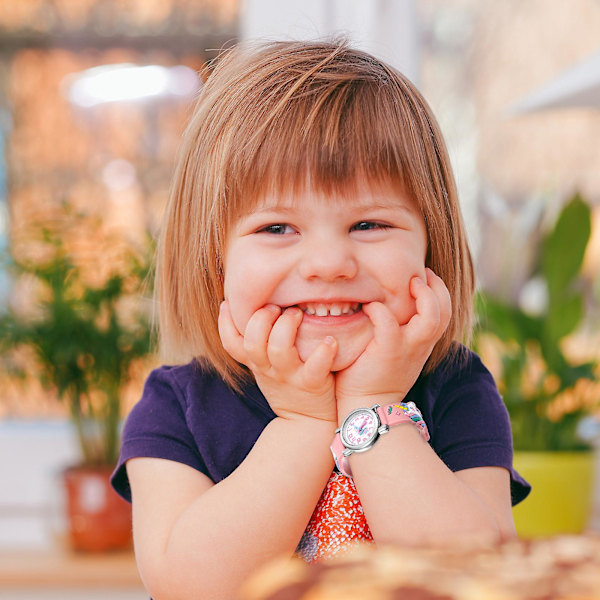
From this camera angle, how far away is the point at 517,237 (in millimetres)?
1952

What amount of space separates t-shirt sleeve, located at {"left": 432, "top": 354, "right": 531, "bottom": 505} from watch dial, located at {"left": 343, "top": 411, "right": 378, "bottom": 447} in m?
0.14

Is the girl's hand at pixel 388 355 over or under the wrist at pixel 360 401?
over

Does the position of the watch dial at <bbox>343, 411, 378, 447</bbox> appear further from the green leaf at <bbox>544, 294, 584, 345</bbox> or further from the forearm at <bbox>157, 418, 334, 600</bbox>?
the green leaf at <bbox>544, 294, 584, 345</bbox>

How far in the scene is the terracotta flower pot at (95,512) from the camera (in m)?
1.81

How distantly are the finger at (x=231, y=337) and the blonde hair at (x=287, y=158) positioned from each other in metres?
0.07

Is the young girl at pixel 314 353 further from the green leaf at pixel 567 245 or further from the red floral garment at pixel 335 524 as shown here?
the green leaf at pixel 567 245

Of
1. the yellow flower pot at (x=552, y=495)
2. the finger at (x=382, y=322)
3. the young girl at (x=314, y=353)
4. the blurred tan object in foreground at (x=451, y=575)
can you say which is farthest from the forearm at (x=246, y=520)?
the yellow flower pot at (x=552, y=495)

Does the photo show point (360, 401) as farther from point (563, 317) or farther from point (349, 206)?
point (563, 317)

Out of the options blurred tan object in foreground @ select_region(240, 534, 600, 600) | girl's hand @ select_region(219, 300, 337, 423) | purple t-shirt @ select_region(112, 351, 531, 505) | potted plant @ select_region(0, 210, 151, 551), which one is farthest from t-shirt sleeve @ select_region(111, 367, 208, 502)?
potted plant @ select_region(0, 210, 151, 551)

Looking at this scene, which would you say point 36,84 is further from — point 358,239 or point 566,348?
point 358,239

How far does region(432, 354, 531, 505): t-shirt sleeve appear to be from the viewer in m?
0.83

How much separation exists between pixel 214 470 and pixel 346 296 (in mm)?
225

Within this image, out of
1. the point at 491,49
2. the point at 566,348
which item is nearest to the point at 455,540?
the point at 566,348

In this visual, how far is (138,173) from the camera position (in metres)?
2.20
